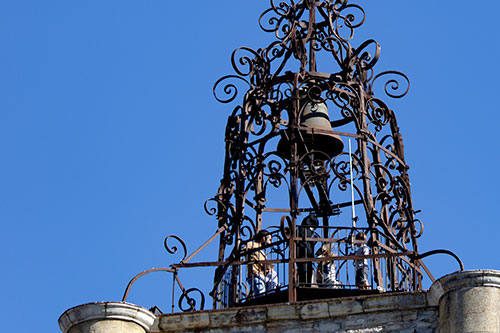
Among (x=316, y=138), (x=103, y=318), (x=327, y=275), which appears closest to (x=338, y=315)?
(x=327, y=275)

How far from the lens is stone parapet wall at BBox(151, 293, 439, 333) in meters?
19.0

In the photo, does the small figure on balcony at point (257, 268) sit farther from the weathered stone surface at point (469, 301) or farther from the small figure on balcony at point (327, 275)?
the weathered stone surface at point (469, 301)

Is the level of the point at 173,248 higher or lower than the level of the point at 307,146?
lower

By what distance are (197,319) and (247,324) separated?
2.00 feet

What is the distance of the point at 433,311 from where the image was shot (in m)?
18.9

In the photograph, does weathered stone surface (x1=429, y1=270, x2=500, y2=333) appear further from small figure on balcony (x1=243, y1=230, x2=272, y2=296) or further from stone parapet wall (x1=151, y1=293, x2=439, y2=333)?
small figure on balcony (x1=243, y1=230, x2=272, y2=296)

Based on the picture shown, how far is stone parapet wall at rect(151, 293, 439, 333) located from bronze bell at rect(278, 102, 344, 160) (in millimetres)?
2722

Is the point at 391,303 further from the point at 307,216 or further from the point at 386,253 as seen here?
the point at 307,216

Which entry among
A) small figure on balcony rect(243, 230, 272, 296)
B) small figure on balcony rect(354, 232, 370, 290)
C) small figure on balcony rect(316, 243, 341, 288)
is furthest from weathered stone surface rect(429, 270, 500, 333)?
small figure on balcony rect(243, 230, 272, 296)

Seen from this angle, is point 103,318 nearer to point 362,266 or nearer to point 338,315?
point 338,315

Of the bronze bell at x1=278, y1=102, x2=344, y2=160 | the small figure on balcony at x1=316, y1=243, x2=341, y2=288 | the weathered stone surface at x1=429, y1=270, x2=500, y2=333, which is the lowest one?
the weathered stone surface at x1=429, y1=270, x2=500, y2=333

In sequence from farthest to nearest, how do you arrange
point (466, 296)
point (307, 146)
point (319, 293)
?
point (307, 146), point (319, 293), point (466, 296)

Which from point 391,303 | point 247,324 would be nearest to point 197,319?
point 247,324

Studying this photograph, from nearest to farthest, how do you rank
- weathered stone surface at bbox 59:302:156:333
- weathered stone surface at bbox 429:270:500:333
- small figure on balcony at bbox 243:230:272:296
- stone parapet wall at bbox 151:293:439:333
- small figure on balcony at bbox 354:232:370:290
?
weathered stone surface at bbox 429:270:500:333 < stone parapet wall at bbox 151:293:439:333 < weathered stone surface at bbox 59:302:156:333 < small figure on balcony at bbox 354:232:370:290 < small figure on balcony at bbox 243:230:272:296
